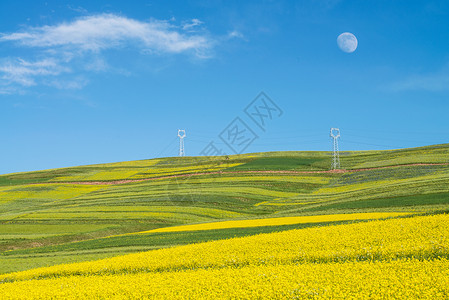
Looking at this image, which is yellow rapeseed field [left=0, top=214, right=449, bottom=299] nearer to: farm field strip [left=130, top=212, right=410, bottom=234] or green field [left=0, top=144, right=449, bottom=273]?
green field [left=0, top=144, right=449, bottom=273]

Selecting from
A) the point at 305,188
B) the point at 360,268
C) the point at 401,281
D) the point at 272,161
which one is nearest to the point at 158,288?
the point at 360,268

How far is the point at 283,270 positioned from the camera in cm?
1814

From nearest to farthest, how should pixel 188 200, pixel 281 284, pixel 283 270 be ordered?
pixel 281 284 < pixel 283 270 < pixel 188 200

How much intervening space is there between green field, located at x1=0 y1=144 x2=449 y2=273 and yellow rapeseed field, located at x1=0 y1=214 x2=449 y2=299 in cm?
706

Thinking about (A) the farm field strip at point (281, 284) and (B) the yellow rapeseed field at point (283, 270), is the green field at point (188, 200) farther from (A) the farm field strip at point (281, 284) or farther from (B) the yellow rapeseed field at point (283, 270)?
(A) the farm field strip at point (281, 284)

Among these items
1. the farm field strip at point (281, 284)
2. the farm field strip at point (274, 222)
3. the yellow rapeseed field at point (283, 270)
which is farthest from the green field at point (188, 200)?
the farm field strip at point (281, 284)

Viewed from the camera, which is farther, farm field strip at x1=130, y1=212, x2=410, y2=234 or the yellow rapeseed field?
farm field strip at x1=130, y1=212, x2=410, y2=234

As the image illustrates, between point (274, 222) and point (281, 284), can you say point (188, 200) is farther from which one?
point (281, 284)

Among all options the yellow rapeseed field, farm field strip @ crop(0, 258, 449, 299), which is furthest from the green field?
farm field strip @ crop(0, 258, 449, 299)

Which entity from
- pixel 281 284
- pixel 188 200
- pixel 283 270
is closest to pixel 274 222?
pixel 283 270

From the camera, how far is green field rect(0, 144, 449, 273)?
36.8 m

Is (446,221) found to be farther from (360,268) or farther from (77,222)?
(77,222)

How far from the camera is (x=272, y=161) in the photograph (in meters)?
104

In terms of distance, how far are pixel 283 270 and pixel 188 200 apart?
4532 cm
